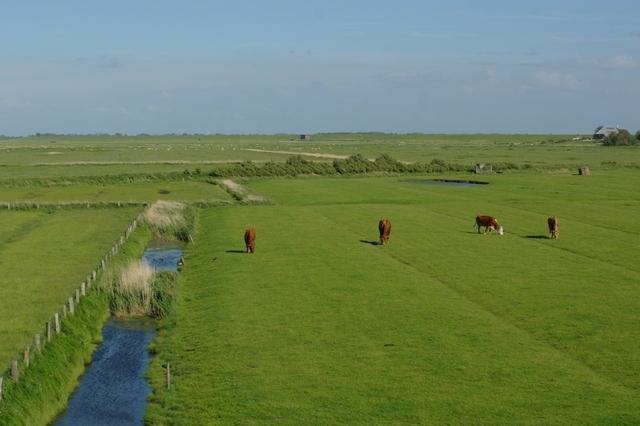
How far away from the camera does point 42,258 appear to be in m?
42.2

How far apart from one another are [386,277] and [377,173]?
78624 mm

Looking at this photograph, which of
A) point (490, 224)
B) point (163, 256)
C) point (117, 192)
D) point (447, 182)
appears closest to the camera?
point (163, 256)

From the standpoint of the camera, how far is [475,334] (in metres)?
25.2

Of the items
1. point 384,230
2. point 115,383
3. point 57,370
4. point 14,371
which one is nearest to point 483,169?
point 384,230

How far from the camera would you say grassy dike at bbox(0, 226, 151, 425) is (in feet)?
64.5

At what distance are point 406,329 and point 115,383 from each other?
8590mm

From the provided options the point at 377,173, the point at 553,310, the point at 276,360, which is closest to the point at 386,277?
the point at 553,310

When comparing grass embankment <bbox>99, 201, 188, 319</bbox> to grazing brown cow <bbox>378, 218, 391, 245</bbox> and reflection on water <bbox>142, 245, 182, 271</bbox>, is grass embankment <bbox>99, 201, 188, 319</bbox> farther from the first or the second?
grazing brown cow <bbox>378, 218, 391, 245</bbox>

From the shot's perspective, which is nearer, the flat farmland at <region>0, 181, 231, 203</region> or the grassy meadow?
the grassy meadow

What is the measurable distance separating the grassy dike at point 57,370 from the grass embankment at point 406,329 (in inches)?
94.2

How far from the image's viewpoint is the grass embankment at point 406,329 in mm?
19625

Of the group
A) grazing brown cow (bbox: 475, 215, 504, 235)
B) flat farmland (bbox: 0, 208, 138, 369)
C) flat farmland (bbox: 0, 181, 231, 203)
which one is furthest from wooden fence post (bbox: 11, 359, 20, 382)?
flat farmland (bbox: 0, 181, 231, 203)

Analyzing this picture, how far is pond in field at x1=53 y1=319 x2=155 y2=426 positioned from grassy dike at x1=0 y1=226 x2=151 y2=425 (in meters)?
0.30

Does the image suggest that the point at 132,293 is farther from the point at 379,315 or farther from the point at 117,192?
the point at 117,192
